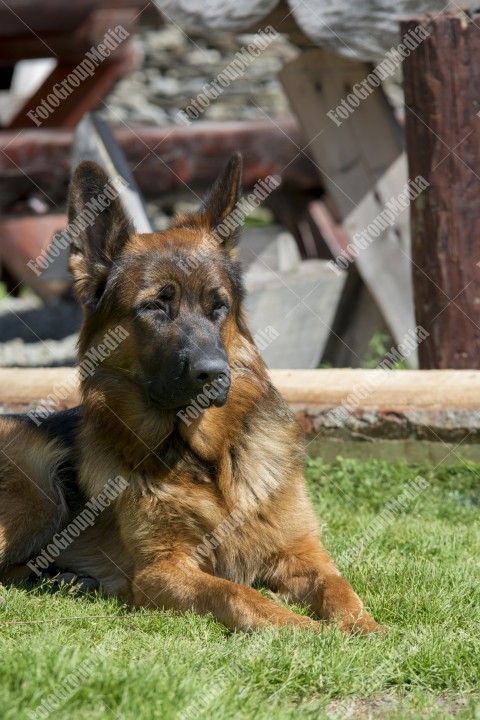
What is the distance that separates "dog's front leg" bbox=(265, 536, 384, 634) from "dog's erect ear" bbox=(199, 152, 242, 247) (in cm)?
164

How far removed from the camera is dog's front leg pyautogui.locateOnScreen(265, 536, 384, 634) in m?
4.02

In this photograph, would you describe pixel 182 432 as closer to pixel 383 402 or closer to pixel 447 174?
pixel 383 402

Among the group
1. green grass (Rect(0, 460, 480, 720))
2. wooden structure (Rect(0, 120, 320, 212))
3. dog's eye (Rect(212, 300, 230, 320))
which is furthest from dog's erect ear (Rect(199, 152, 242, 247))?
wooden structure (Rect(0, 120, 320, 212))

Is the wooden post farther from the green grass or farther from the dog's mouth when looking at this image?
the dog's mouth

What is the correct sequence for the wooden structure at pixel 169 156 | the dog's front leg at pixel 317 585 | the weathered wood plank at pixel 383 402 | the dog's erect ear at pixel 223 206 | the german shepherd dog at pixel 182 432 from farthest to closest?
the wooden structure at pixel 169 156, the weathered wood plank at pixel 383 402, the dog's erect ear at pixel 223 206, the german shepherd dog at pixel 182 432, the dog's front leg at pixel 317 585

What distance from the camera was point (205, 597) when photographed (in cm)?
421

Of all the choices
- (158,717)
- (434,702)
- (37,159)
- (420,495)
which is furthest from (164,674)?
(37,159)

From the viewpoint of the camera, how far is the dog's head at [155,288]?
4.48m

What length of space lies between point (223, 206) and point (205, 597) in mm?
2042

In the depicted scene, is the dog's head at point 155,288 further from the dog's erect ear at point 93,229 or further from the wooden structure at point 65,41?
the wooden structure at point 65,41

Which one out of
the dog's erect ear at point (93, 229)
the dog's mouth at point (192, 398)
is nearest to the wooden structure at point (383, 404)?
the dog's mouth at point (192, 398)

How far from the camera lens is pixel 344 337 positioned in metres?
8.98

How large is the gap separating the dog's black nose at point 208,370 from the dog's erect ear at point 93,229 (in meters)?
0.84

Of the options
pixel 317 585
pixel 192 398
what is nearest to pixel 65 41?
pixel 192 398
